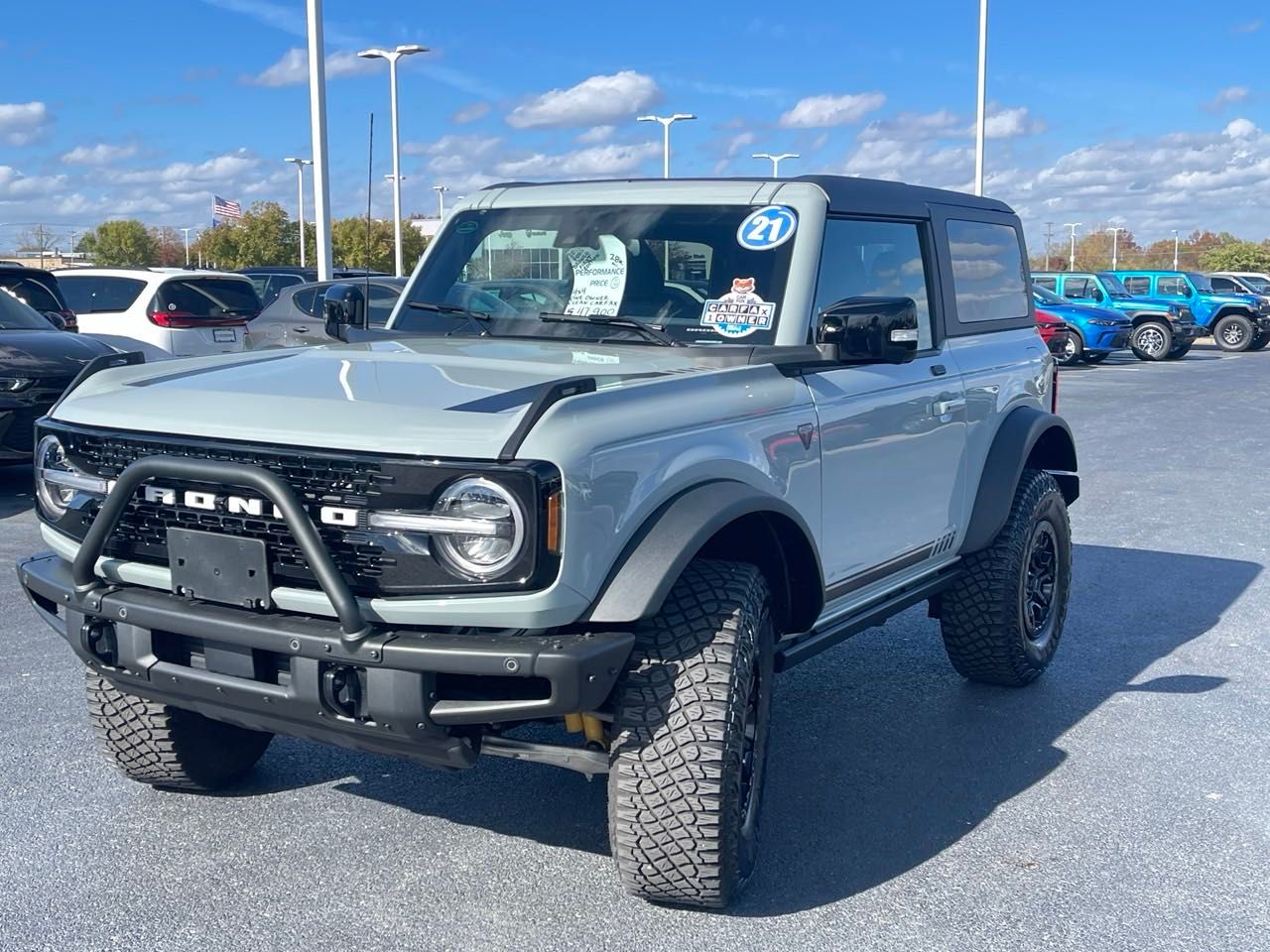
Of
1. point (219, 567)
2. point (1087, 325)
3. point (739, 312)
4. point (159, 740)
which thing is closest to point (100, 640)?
point (219, 567)

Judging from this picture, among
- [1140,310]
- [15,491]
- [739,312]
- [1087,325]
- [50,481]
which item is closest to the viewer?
[50,481]

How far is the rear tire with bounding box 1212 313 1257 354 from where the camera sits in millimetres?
31547

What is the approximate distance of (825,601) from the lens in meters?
4.10

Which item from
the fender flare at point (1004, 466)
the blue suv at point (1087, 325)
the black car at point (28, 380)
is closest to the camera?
Result: the fender flare at point (1004, 466)

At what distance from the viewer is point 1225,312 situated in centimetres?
3177

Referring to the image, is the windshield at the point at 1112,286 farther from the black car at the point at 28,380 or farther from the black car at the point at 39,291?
the black car at the point at 28,380

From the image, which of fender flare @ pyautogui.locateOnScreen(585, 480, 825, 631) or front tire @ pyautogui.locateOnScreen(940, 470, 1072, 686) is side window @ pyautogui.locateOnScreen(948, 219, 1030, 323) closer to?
front tire @ pyautogui.locateOnScreen(940, 470, 1072, 686)

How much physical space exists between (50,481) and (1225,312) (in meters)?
32.5

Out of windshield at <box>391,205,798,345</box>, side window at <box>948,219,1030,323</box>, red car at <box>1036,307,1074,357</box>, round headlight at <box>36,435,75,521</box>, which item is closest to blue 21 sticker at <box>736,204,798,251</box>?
windshield at <box>391,205,798,345</box>

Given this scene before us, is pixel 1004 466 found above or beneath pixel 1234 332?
above

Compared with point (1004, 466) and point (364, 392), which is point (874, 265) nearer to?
Result: point (1004, 466)

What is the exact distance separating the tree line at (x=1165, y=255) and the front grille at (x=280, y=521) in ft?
166

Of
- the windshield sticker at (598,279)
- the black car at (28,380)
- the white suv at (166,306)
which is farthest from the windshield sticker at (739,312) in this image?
the white suv at (166,306)

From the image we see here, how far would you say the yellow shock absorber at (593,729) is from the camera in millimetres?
3337
